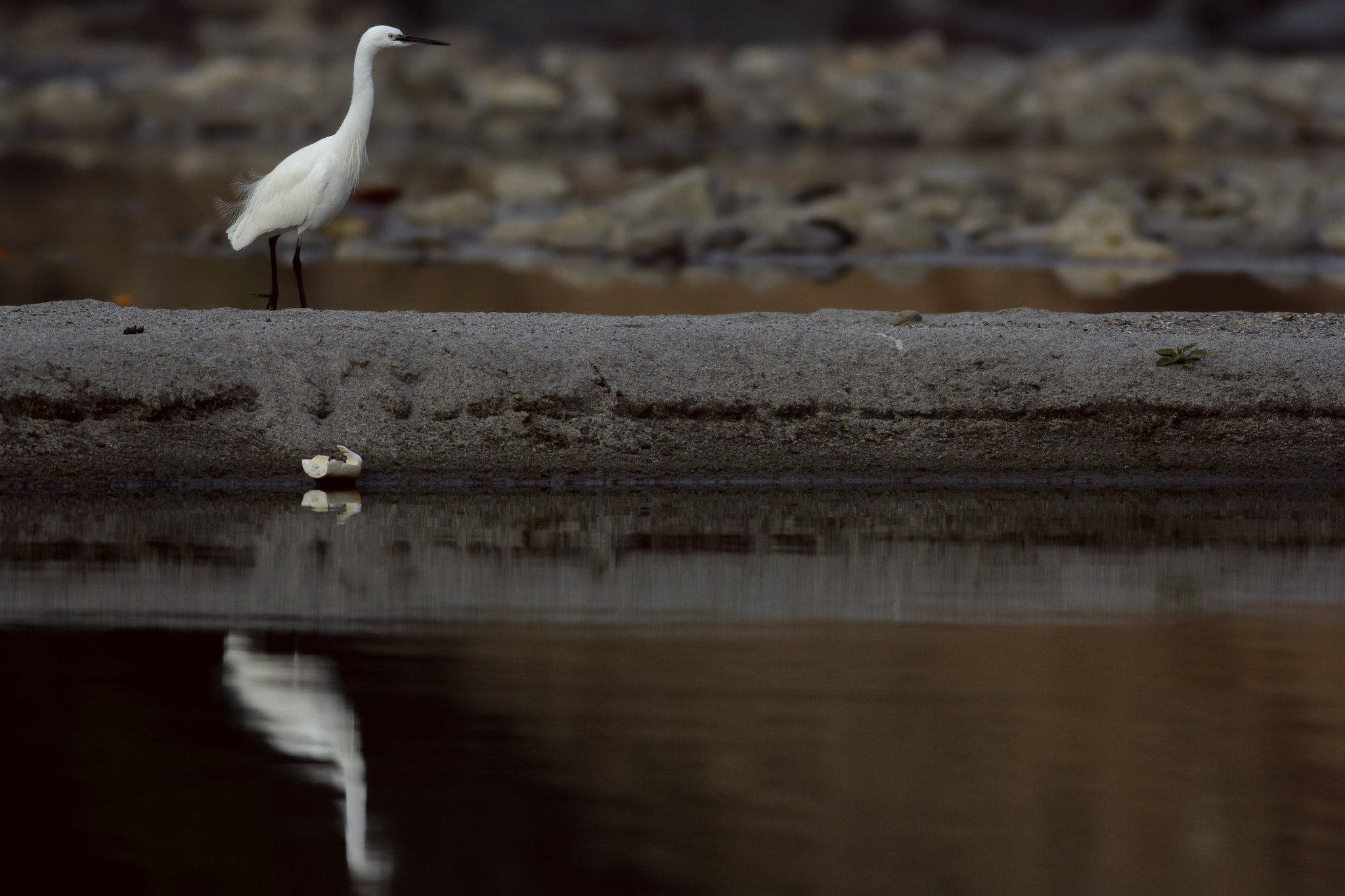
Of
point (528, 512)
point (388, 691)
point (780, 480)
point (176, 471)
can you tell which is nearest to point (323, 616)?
point (388, 691)

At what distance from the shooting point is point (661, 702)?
13.7 feet

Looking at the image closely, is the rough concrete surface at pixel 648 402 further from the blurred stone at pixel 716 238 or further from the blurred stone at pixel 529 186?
the blurred stone at pixel 529 186

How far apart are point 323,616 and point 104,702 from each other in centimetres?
96

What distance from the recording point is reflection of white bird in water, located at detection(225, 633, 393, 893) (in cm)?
326

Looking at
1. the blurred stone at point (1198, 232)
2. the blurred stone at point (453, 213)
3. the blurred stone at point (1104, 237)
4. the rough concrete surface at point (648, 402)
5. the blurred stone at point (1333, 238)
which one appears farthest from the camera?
the blurred stone at point (453, 213)

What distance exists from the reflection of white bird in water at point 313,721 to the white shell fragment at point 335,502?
1896mm

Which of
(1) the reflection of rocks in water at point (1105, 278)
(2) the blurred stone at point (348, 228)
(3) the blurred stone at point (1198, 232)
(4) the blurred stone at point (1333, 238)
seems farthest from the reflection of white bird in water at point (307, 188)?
(4) the blurred stone at point (1333, 238)

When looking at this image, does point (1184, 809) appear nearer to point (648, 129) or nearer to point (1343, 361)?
point (1343, 361)

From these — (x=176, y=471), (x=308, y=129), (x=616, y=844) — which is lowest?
(x=616, y=844)

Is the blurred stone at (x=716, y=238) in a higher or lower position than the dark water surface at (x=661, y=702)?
higher

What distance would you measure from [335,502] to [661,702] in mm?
2911

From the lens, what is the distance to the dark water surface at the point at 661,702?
3.26 m

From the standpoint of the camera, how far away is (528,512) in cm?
677

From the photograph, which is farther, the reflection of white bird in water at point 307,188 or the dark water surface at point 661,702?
the reflection of white bird in water at point 307,188
